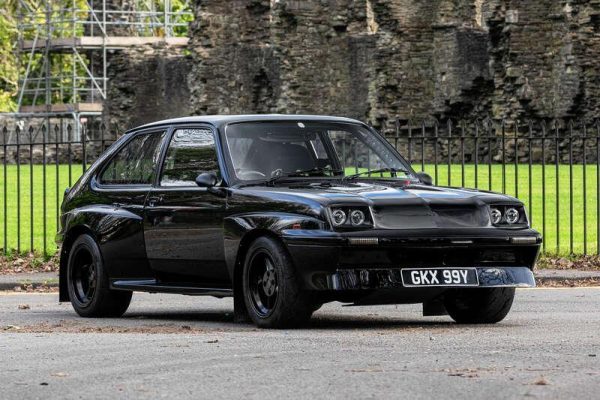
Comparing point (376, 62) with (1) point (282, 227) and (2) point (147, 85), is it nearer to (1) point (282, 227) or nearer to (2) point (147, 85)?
(2) point (147, 85)

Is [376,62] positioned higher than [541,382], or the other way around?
[376,62]

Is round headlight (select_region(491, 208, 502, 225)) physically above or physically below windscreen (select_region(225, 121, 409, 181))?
below

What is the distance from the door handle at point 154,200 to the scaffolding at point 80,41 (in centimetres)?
5490

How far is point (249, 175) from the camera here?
13.2 meters

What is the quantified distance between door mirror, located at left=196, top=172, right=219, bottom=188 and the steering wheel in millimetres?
195

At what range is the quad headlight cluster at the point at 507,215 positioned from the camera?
12.7 metres

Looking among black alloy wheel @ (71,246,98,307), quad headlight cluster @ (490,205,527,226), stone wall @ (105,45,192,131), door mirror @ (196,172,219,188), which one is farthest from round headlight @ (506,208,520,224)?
stone wall @ (105,45,192,131)

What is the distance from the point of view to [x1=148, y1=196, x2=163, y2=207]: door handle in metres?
13.8

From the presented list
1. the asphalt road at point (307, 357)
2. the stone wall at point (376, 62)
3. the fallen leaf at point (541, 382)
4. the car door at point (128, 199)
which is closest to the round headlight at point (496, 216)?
the asphalt road at point (307, 357)

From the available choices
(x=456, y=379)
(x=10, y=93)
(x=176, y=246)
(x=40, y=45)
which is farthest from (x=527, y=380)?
(x=10, y=93)

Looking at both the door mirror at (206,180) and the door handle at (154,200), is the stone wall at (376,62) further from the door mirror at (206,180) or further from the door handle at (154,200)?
the door mirror at (206,180)

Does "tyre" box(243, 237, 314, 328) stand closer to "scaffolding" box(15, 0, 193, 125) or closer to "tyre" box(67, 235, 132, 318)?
"tyre" box(67, 235, 132, 318)

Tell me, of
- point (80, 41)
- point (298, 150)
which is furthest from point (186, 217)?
point (80, 41)

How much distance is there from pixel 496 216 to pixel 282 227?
5.21 feet
